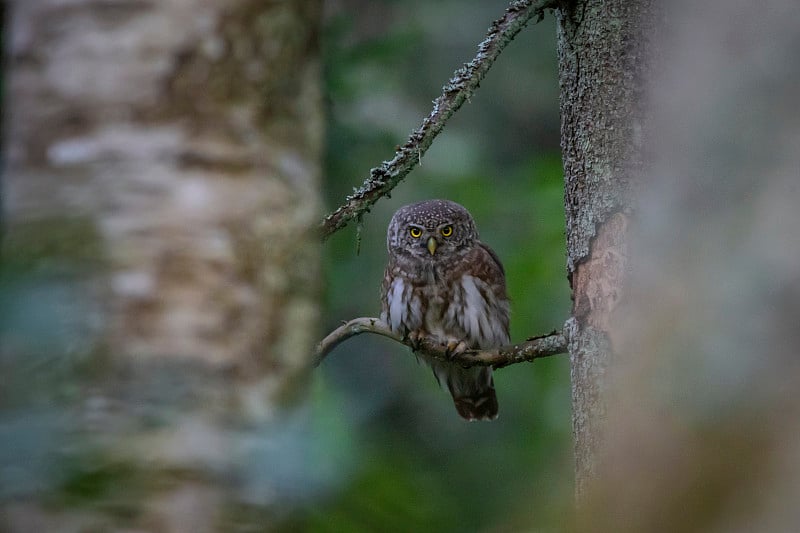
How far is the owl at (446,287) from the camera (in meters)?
5.38

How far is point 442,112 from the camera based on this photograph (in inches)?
123

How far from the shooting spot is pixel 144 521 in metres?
1.28

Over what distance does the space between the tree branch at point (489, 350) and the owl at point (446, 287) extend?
3.65 feet

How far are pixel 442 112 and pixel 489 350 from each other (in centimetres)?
93

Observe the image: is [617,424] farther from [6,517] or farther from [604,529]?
[6,517]

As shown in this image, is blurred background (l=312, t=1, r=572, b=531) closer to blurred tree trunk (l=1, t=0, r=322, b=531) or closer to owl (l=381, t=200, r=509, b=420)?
owl (l=381, t=200, r=509, b=420)

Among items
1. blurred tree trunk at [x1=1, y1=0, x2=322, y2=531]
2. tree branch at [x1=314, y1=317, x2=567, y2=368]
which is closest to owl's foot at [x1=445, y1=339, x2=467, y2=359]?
tree branch at [x1=314, y1=317, x2=567, y2=368]

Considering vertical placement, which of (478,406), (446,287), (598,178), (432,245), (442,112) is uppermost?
(432,245)

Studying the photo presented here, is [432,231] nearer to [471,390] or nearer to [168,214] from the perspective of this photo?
[471,390]

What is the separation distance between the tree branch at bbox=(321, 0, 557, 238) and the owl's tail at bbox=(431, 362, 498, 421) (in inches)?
110

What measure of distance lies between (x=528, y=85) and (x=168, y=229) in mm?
8608

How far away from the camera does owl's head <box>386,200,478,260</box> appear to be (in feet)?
18.4

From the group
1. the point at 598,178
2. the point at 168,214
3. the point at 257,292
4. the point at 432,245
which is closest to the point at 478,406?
the point at 432,245

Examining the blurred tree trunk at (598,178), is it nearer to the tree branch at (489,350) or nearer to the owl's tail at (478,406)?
the tree branch at (489,350)
